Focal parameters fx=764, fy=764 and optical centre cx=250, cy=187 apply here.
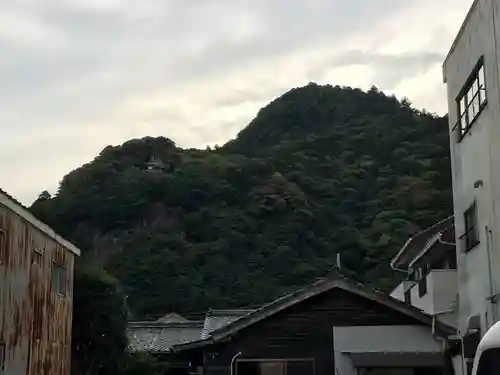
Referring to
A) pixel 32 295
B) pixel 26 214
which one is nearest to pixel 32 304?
pixel 32 295

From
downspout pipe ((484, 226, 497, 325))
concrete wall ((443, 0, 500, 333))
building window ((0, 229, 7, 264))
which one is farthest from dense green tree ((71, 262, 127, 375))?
downspout pipe ((484, 226, 497, 325))

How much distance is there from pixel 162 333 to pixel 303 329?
1252 centimetres

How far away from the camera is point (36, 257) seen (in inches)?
798

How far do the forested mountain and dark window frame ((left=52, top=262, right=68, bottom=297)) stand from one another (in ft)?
79.1

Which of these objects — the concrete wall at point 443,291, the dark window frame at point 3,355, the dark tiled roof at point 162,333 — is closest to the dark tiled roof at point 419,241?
the concrete wall at point 443,291

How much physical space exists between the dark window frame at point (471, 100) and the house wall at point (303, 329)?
21.4ft

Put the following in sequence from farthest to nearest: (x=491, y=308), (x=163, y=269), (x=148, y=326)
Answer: (x=163, y=269) < (x=148, y=326) < (x=491, y=308)

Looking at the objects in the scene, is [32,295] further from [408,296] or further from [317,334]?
[408,296]

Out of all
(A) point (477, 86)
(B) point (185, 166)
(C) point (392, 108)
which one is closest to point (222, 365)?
(A) point (477, 86)

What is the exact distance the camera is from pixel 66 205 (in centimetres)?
5316

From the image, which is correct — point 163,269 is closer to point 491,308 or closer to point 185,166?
point 185,166

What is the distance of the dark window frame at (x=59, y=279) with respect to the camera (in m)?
22.2

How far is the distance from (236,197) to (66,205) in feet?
39.3

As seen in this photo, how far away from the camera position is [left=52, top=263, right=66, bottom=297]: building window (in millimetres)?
22188
